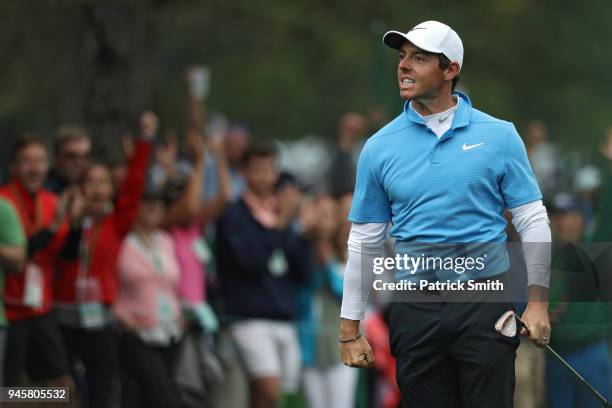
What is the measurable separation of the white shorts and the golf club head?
194 inches

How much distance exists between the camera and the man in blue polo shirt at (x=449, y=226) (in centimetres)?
720

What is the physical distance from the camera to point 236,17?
1714 centimetres

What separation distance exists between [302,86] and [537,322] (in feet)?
64.8

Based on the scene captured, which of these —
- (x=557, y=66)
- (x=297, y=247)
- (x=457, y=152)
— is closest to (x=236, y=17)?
(x=297, y=247)

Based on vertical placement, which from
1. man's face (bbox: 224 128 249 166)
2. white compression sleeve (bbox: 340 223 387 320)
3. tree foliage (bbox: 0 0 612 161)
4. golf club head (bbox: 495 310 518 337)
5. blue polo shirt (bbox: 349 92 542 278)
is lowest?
golf club head (bbox: 495 310 518 337)

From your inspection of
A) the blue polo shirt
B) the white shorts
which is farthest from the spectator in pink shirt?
the blue polo shirt

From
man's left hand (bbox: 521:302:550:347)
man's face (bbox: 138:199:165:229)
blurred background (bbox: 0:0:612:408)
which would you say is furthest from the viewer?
blurred background (bbox: 0:0:612:408)

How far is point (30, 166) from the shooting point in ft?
34.2

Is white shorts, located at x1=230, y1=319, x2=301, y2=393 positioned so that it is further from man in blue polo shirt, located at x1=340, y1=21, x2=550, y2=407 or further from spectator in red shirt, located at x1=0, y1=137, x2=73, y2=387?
man in blue polo shirt, located at x1=340, y1=21, x2=550, y2=407

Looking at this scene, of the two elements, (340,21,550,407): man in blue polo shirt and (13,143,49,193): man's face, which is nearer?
(340,21,550,407): man in blue polo shirt

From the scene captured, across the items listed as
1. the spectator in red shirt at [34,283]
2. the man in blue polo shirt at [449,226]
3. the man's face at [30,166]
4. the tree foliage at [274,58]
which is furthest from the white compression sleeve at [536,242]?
the tree foliage at [274,58]

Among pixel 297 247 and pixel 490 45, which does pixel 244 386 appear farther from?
pixel 490 45

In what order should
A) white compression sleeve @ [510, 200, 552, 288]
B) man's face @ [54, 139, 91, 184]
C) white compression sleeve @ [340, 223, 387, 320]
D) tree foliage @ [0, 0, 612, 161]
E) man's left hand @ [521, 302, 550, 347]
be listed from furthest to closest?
tree foliage @ [0, 0, 612, 161] → man's face @ [54, 139, 91, 184] → white compression sleeve @ [340, 223, 387, 320] → white compression sleeve @ [510, 200, 552, 288] → man's left hand @ [521, 302, 550, 347]

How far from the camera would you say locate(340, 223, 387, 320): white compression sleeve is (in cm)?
757
